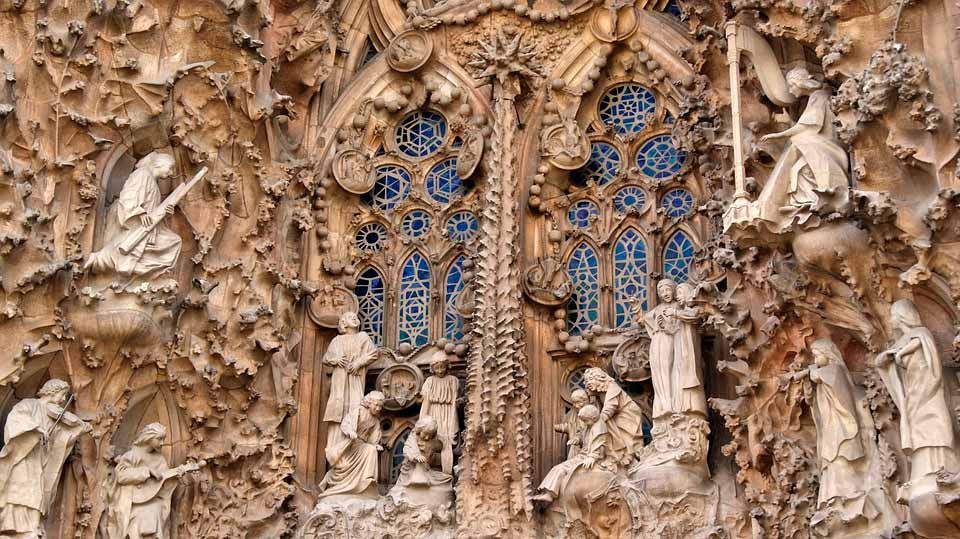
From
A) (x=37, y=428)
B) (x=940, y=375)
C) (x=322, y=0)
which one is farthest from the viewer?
(x=322, y=0)

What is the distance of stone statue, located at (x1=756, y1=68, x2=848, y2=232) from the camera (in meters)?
12.4

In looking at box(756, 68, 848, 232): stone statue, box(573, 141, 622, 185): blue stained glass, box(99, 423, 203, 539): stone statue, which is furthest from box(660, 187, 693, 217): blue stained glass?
box(99, 423, 203, 539): stone statue

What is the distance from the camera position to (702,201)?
1438cm

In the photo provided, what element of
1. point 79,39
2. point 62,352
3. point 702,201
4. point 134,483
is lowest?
point 134,483

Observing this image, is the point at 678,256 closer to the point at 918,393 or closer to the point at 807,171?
the point at 807,171

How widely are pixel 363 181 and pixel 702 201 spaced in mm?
2637

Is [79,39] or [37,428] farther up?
[79,39]

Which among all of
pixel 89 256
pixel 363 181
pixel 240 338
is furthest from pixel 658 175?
pixel 89 256

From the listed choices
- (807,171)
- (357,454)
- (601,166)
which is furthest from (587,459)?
(601,166)

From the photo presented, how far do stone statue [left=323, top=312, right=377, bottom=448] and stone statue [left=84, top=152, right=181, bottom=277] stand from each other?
1.35 metres

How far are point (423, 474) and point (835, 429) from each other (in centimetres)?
300

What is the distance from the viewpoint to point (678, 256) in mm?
14453

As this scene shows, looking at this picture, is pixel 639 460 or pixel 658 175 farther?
pixel 658 175

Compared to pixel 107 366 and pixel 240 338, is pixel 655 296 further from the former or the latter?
pixel 107 366
